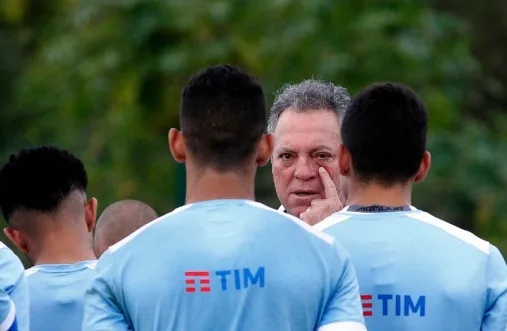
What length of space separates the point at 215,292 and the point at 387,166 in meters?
0.74

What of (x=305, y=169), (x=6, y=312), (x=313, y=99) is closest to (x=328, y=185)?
(x=305, y=169)

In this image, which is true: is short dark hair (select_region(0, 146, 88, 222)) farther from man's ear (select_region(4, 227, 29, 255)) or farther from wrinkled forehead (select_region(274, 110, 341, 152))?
wrinkled forehead (select_region(274, 110, 341, 152))

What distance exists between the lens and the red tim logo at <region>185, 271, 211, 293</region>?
12.3ft

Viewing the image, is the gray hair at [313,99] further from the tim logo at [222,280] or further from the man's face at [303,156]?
the tim logo at [222,280]

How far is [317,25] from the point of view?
12.2 metres

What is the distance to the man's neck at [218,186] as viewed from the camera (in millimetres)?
3920

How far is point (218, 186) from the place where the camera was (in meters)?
3.92

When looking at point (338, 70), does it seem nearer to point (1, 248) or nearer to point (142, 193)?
point (142, 193)

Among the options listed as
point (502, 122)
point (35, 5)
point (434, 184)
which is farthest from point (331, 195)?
point (35, 5)

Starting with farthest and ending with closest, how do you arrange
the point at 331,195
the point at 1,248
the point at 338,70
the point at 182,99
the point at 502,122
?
the point at 502,122 < the point at 338,70 < the point at 331,195 < the point at 1,248 < the point at 182,99

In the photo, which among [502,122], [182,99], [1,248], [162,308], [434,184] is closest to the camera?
[162,308]

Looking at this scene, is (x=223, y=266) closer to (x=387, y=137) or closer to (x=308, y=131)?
(x=387, y=137)

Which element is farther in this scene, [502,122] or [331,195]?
[502,122]

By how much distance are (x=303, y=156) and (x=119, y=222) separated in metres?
1.03
